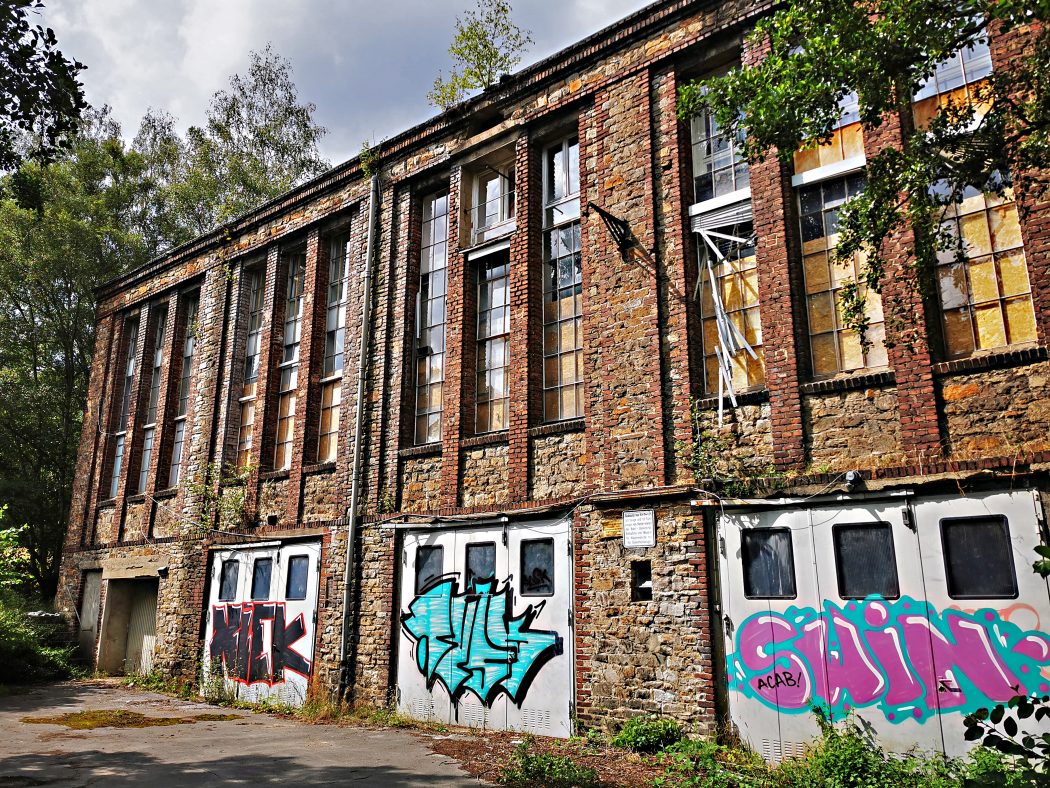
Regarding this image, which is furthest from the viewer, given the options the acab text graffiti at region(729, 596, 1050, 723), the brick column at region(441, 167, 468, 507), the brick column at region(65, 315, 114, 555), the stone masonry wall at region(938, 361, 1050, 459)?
the brick column at region(65, 315, 114, 555)

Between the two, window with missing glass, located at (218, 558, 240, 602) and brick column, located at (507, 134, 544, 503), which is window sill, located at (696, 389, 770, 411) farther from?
window with missing glass, located at (218, 558, 240, 602)

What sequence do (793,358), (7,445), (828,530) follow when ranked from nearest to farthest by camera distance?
(828,530) < (793,358) < (7,445)

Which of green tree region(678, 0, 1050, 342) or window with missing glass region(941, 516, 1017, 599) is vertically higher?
green tree region(678, 0, 1050, 342)

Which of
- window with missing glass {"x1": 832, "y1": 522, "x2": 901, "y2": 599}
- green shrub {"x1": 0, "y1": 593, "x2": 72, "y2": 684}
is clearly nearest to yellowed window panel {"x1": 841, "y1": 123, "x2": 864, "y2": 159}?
window with missing glass {"x1": 832, "y1": 522, "x2": 901, "y2": 599}

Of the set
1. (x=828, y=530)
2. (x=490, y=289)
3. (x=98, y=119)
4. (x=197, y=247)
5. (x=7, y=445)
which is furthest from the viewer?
(x=98, y=119)

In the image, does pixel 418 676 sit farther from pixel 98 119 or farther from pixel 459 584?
pixel 98 119

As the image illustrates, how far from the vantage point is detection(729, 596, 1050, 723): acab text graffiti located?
6680mm

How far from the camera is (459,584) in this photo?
10961 millimetres

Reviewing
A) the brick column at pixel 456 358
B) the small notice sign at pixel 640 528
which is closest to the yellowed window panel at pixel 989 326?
the small notice sign at pixel 640 528

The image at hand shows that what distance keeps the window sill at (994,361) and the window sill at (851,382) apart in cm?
46

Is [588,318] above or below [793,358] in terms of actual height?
above

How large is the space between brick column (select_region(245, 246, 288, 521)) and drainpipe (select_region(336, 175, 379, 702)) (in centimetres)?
289

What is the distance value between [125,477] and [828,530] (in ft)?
54.0

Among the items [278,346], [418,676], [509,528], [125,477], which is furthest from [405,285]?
[125,477]
